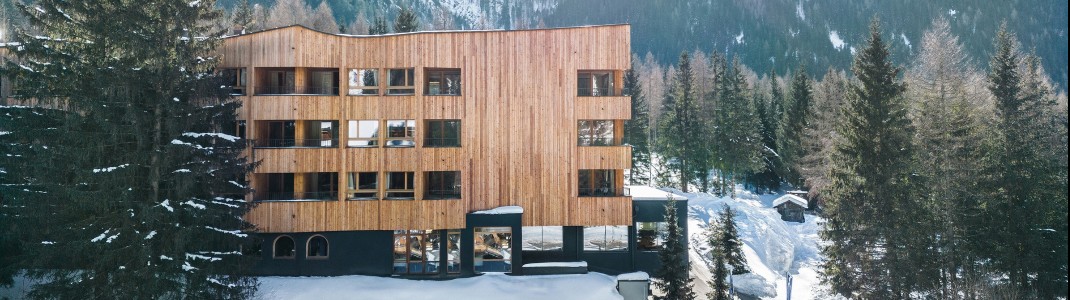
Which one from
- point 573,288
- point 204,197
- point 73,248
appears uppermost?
point 204,197

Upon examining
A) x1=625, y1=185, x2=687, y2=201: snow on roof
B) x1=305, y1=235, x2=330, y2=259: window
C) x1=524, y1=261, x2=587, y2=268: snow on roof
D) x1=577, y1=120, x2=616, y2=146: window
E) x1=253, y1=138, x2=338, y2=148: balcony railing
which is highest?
x1=577, y1=120, x2=616, y2=146: window

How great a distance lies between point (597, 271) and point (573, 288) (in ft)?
9.82

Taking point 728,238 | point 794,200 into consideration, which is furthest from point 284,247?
point 794,200

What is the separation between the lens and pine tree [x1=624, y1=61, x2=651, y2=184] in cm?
4903

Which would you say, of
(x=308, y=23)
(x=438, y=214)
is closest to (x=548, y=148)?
(x=438, y=214)

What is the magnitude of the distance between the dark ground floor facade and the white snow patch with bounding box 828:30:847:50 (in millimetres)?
149938

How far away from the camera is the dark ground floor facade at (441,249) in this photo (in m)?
23.1

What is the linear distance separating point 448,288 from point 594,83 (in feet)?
33.3

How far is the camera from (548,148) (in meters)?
23.8

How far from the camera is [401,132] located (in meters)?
23.4

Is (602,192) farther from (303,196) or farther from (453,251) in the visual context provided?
(303,196)

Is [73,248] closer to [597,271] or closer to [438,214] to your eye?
[438,214]

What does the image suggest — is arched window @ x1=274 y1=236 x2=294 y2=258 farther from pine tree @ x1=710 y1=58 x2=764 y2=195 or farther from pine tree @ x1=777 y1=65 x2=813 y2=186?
pine tree @ x1=777 y1=65 x2=813 y2=186

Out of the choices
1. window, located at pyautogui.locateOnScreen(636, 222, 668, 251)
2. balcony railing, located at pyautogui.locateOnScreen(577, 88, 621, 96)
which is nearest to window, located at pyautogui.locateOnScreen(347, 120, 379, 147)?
balcony railing, located at pyautogui.locateOnScreen(577, 88, 621, 96)
